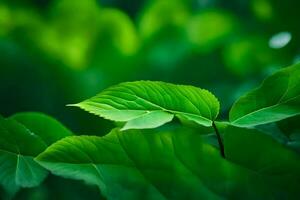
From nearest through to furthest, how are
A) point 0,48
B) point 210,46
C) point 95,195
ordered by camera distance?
1. point 95,195
2. point 0,48
3. point 210,46

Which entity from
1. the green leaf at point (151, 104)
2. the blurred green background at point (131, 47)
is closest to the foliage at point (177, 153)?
the green leaf at point (151, 104)

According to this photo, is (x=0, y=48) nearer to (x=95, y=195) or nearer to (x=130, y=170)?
(x=95, y=195)

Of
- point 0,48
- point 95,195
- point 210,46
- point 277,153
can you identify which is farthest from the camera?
point 210,46

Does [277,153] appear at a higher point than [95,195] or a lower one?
higher

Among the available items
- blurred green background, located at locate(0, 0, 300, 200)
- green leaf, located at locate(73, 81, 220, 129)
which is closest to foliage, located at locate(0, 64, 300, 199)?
green leaf, located at locate(73, 81, 220, 129)

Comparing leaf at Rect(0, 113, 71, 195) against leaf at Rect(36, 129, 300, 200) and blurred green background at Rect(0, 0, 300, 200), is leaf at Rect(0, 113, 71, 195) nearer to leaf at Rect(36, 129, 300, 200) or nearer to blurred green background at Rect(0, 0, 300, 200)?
leaf at Rect(36, 129, 300, 200)

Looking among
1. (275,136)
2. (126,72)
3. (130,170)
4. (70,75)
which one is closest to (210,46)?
(126,72)

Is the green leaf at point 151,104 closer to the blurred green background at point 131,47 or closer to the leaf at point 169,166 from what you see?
the leaf at point 169,166
